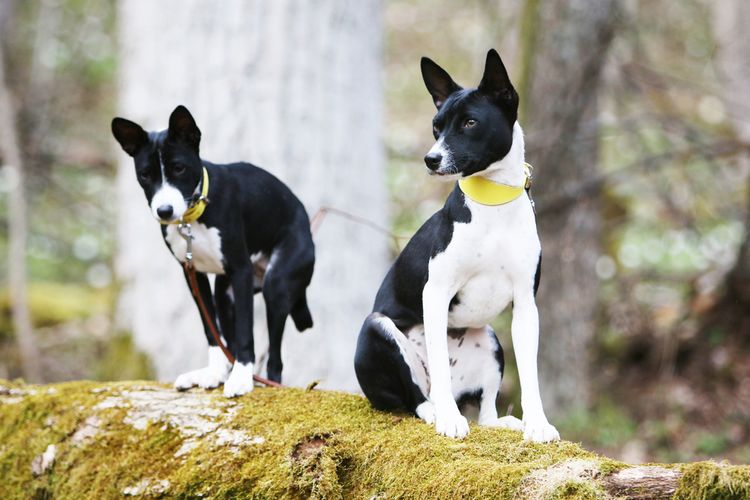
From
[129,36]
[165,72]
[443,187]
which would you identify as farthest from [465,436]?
[443,187]

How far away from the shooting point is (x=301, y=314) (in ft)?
13.4

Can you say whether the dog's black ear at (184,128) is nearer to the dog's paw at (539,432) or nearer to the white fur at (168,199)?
the white fur at (168,199)

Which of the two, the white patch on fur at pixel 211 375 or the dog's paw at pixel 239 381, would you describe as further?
the white patch on fur at pixel 211 375

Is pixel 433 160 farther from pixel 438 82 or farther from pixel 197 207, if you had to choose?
pixel 197 207

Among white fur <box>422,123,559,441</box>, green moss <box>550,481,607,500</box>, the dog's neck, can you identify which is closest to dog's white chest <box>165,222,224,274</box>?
white fur <box>422,123,559,441</box>

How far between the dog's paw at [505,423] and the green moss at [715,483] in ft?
3.23

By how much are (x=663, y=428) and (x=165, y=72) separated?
19.7ft

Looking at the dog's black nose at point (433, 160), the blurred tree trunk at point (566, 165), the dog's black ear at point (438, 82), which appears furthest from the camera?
the blurred tree trunk at point (566, 165)

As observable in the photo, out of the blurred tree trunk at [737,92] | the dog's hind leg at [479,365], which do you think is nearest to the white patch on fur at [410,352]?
the dog's hind leg at [479,365]

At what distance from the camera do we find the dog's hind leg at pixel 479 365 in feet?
11.0

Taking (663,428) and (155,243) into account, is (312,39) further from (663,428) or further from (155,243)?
(663,428)

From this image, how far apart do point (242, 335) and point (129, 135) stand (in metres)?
1.01

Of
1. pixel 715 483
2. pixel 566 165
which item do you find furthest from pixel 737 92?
pixel 715 483

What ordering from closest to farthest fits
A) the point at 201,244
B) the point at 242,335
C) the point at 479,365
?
1. the point at 479,365
2. the point at 201,244
3. the point at 242,335
